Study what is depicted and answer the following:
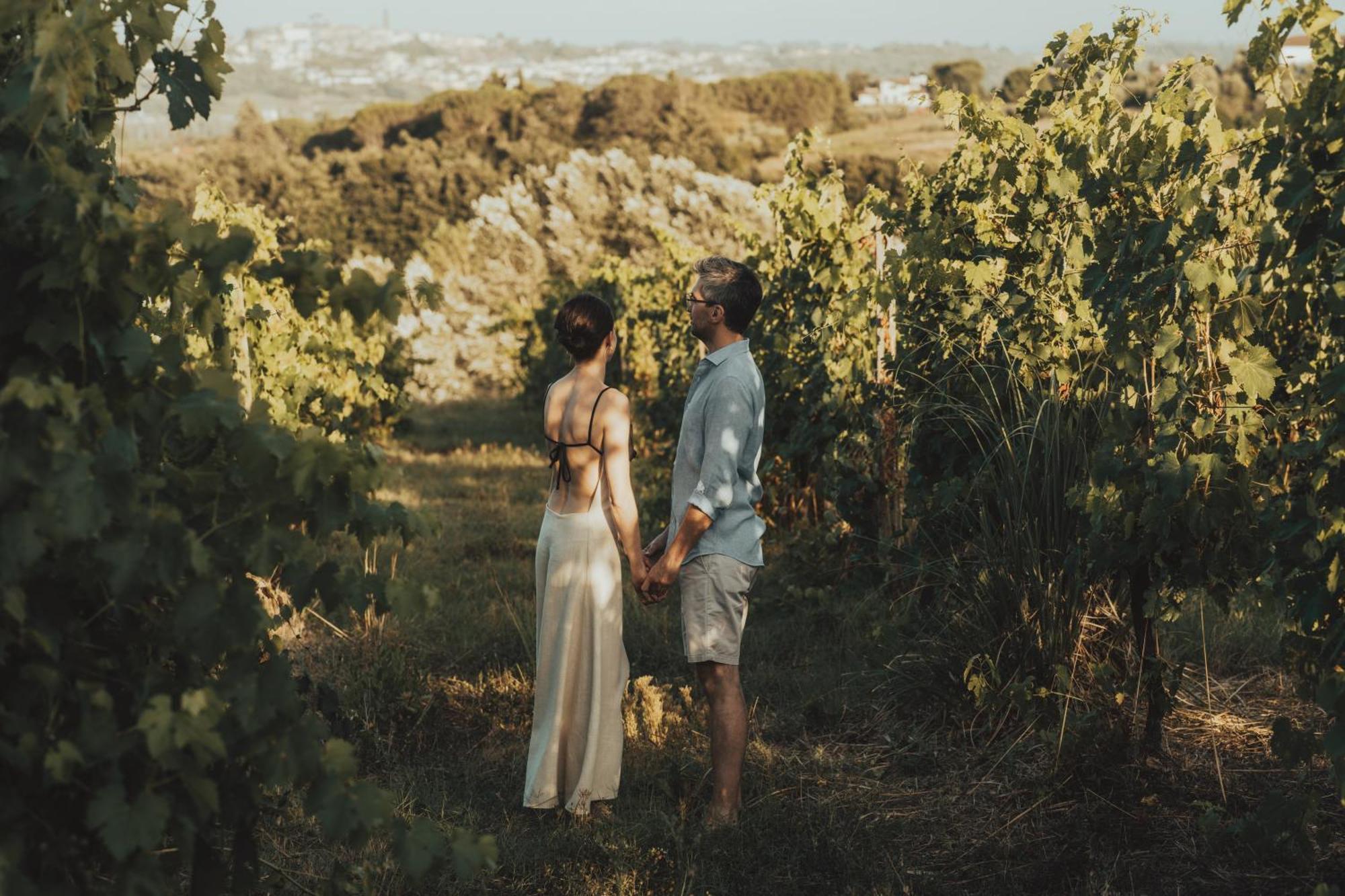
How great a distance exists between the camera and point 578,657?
4.41m

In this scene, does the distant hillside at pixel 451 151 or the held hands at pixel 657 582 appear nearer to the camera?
the held hands at pixel 657 582

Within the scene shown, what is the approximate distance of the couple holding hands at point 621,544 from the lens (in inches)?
162

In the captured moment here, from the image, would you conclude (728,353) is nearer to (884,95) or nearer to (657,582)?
(657,582)

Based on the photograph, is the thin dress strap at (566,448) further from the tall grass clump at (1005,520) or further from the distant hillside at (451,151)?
the distant hillside at (451,151)

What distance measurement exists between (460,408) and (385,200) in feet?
75.2

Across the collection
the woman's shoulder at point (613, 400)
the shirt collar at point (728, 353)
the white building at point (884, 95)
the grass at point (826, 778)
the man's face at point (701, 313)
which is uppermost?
the white building at point (884, 95)

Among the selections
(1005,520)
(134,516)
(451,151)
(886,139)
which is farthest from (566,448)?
(886,139)

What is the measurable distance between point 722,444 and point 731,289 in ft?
1.72

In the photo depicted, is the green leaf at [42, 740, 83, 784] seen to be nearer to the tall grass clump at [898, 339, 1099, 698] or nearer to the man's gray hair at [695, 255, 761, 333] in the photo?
the man's gray hair at [695, 255, 761, 333]

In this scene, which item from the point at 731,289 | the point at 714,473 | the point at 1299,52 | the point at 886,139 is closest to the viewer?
the point at 1299,52

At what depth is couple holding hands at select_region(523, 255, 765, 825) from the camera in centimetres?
412

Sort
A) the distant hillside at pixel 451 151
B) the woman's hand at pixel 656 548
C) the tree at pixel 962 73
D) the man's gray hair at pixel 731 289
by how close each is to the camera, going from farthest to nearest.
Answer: the tree at pixel 962 73, the distant hillside at pixel 451 151, the woman's hand at pixel 656 548, the man's gray hair at pixel 731 289

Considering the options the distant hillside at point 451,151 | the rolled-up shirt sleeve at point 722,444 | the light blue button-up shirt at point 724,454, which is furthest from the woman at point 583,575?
the distant hillside at point 451,151

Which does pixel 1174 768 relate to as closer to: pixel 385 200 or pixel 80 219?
pixel 80 219
